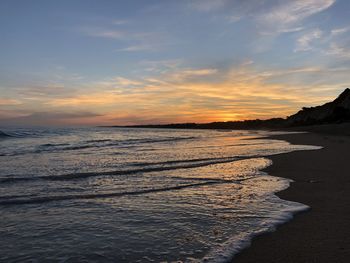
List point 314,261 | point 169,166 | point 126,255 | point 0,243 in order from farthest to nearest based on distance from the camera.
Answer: point 169,166
point 0,243
point 126,255
point 314,261

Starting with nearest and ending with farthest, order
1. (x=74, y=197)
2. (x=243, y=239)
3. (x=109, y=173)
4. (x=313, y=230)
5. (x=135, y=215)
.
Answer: (x=243, y=239) < (x=313, y=230) < (x=135, y=215) < (x=74, y=197) < (x=109, y=173)

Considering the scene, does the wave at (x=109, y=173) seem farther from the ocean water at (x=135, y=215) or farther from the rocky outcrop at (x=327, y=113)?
the rocky outcrop at (x=327, y=113)

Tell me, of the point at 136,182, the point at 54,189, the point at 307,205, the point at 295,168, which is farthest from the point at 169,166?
the point at 307,205

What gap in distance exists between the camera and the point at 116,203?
295 inches

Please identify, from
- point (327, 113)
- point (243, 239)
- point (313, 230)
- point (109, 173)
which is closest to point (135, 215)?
point (243, 239)

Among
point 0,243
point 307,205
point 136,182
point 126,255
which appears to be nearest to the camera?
point 126,255

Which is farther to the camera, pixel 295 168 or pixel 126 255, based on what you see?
pixel 295 168

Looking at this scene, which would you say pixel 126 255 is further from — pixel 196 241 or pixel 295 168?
pixel 295 168

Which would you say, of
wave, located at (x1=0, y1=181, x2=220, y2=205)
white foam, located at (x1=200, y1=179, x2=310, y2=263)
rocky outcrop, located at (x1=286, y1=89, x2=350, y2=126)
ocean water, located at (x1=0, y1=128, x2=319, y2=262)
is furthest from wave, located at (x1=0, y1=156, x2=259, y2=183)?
rocky outcrop, located at (x1=286, y1=89, x2=350, y2=126)

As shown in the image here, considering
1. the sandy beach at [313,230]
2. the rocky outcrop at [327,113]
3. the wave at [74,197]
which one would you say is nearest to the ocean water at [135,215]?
the wave at [74,197]

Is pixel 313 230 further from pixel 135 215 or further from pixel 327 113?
pixel 327 113

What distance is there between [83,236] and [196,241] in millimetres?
1701

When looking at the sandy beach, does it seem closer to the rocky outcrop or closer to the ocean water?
the ocean water

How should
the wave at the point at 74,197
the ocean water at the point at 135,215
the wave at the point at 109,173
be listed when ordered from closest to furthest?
the ocean water at the point at 135,215, the wave at the point at 74,197, the wave at the point at 109,173
